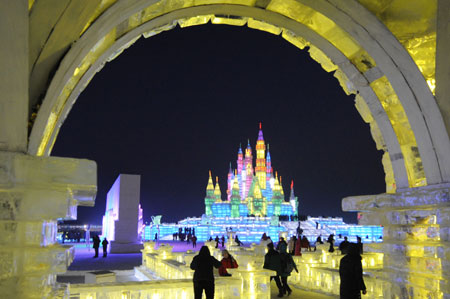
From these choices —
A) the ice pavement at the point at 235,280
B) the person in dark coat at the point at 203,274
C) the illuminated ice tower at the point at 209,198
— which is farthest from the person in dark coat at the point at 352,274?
the illuminated ice tower at the point at 209,198

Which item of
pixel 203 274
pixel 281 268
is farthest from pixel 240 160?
pixel 203 274

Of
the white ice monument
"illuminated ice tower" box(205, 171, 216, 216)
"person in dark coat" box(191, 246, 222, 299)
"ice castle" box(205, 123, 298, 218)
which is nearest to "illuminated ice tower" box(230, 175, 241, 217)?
"ice castle" box(205, 123, 298, 218)

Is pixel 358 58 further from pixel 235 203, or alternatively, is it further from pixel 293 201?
pixel 293 201

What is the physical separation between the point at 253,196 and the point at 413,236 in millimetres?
79348

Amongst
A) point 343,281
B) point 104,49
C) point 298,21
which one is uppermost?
point 298,21


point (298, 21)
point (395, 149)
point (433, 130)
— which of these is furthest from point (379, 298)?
point (298, 21)

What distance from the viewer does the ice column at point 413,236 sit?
4508 mm

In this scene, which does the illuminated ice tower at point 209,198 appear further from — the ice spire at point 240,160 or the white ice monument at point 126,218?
the white ice monument at point 126,218

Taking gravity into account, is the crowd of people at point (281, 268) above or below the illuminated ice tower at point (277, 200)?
below

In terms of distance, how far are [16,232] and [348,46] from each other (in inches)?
175

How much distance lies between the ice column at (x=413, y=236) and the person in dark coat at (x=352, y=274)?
0.51 metres

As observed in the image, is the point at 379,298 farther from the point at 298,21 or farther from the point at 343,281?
the point at 298,21

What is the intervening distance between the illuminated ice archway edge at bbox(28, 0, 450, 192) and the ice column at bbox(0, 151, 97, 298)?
1.18 m

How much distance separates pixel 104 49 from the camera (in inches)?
161
